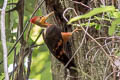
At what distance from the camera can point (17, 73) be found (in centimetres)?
240

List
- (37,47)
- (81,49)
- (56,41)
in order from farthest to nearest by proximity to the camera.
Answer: (37,47) → (56,41) → (81,49)

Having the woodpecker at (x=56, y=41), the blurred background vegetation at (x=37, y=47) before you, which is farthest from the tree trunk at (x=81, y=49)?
the blurred background vegetation at (x=37, y=47)

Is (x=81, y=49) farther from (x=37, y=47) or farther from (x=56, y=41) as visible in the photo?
→ (x=37, y=47)

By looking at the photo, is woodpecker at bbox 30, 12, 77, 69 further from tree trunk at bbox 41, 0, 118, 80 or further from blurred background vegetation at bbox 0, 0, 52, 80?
blurred background vegetation at bbox 0, 0, 52, 80

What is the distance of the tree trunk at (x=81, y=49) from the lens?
1935 mm

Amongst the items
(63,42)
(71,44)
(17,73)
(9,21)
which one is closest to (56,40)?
(63,42)

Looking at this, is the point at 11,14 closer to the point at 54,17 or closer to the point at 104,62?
the point at 54,17

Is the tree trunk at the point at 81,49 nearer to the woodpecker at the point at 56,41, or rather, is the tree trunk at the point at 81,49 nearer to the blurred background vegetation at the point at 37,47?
the woodpecker at the point at 56,41

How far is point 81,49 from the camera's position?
2.00 meters

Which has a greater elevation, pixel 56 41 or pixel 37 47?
pixel 56 41

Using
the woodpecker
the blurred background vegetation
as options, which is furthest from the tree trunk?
the blurred background vegetation

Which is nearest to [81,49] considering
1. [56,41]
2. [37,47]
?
[56,41]

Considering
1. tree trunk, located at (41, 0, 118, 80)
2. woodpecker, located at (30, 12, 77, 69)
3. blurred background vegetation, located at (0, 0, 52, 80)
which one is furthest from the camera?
blurred background vegetation, located at (0, 0, 52, 80)

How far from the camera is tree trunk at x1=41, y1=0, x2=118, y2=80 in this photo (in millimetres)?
1935
